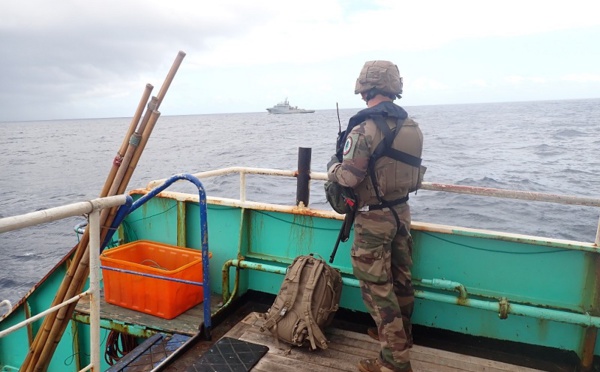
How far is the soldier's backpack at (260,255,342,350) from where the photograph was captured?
11.2 feet

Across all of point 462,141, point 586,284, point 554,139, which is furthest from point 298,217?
point 554,139

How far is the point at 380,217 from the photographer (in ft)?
10.2

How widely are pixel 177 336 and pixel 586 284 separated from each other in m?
3.48

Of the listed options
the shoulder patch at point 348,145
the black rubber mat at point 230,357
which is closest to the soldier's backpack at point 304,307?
the black rubber mat at point 230,357

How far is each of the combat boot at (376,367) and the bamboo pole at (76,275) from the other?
2038 millimetres

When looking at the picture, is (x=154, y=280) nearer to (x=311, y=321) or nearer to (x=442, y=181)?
(x=311, y=321)

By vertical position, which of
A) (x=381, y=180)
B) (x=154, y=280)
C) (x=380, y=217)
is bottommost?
(x=154, y=280)

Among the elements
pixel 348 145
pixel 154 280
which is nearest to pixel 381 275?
pixel 348 145

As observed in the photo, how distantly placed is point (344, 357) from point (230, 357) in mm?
888

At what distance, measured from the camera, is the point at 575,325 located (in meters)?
3.57

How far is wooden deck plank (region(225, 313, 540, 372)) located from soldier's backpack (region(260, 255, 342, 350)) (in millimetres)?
86

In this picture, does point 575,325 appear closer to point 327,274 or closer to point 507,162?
point 327,274

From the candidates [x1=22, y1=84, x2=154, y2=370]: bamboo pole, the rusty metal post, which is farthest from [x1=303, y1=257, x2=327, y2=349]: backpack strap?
[x1=22, y1=84, x2=154, y2=370]: bamboo pole

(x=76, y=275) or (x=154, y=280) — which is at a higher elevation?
(x=76, y=275)
